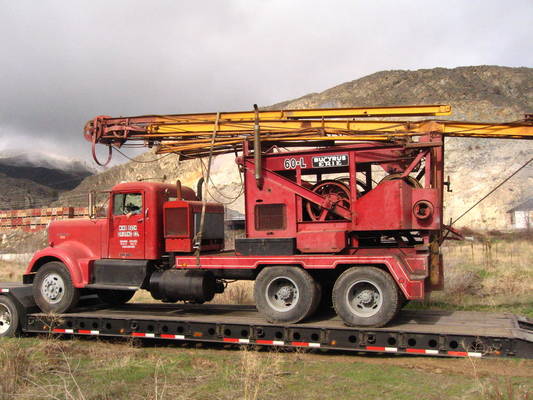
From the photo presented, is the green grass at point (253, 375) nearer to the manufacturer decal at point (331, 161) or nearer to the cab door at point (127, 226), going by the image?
the cab door at point (127, 226)

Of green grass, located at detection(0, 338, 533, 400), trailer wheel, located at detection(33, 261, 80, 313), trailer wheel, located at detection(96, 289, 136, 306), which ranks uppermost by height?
trailer wheel, located at detection(33, 261, 80, 313)

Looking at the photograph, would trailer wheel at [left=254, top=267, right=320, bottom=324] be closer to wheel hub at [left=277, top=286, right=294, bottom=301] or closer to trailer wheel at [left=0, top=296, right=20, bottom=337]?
wheel hub at [left=277, top=286, right=294, bottom=301]

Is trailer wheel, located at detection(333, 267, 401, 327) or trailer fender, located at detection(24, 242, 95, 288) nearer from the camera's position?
trailer wheel, located at detection(333, 267, 401, 327)

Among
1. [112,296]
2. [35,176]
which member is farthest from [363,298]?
[35,176]

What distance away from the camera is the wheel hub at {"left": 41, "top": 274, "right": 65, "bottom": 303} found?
1020 cm

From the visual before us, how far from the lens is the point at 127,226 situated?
10.2m

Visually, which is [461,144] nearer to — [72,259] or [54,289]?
[72,259]

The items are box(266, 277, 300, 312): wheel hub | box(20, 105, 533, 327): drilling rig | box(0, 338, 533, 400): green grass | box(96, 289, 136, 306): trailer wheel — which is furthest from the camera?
box(96, 289, 136, 306): trailer wheel

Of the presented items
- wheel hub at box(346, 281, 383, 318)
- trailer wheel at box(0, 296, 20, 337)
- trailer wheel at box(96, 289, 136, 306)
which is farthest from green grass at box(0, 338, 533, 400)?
trailer wheel at box(96, 289, 136, 306)

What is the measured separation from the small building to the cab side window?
32.9 m

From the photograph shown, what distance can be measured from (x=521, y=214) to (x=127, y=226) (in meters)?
34.8

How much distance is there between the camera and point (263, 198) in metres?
9.37

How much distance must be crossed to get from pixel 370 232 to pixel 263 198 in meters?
2.06

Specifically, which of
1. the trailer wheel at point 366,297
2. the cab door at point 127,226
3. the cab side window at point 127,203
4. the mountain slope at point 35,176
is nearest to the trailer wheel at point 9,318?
the cab door at point 127,226
